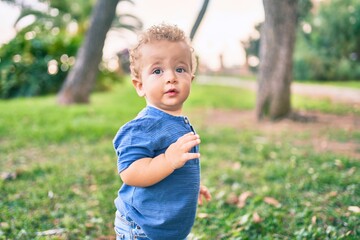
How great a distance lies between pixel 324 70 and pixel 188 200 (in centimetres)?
1971

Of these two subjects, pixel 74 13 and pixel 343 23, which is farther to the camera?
pixel 343 23

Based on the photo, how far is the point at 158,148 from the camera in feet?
5.85

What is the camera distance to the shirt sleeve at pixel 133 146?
1723 mm

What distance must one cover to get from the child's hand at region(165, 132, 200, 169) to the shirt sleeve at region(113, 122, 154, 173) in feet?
0.33

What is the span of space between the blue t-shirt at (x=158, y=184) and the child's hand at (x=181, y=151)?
0.11m

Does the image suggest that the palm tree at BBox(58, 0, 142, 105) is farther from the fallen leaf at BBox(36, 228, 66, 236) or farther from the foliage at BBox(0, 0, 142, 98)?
the fallen leaf at BBox(36, 228, 66, 236)

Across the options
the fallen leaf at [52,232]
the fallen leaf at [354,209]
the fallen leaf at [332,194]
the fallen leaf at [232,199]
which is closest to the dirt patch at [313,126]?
the fallen leaf at [332,194]

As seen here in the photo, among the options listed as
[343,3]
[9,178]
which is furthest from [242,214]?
[343,3]

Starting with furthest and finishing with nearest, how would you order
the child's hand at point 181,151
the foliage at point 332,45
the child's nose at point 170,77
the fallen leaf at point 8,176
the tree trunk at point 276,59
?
the foliage at point 332,45 < the tree trunk at point 276,59 < the fallen leaf at point 8,176 < the child's nose at point 170,77 < the child's hand at point 181,151

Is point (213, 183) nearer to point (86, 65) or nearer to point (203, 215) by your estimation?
point (203, 215)

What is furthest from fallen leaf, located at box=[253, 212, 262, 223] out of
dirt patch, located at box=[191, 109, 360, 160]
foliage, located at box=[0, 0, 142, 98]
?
foliage, located at box=[0, 0, 142, 98]

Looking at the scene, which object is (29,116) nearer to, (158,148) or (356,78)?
(158,148)

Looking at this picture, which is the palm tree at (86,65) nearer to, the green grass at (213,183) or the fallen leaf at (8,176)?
the green grass at (213,183)

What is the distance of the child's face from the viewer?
1.79 m
